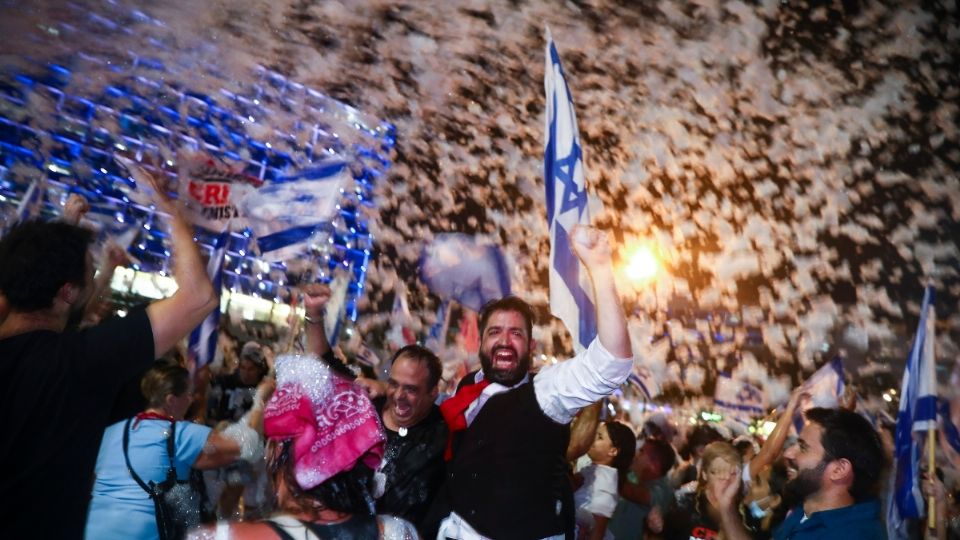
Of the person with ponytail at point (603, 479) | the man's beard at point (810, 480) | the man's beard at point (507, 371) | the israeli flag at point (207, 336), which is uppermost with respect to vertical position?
the man's beard at point (507, 371)

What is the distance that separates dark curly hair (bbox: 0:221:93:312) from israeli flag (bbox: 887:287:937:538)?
5.83m

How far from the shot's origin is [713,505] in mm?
3465

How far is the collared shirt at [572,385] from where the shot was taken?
2861mm

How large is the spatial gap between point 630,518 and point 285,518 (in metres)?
4.11

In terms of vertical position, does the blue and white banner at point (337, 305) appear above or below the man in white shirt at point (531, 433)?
below

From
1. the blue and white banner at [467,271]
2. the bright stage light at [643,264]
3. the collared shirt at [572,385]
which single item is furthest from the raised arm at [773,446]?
the bright stage light at [643,264]

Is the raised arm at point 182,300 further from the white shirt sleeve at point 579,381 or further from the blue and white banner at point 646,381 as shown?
the blue and white banner at point 646,381

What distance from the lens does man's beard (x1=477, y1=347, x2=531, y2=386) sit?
10.8ft

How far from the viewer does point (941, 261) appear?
Answer: 10.9m

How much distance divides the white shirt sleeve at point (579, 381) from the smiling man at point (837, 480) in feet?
3.22

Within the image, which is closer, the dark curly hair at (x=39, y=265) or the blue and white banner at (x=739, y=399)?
the dark curly hair at (x=39, y=265)

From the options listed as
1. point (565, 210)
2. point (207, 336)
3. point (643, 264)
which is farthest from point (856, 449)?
point (643, 264)

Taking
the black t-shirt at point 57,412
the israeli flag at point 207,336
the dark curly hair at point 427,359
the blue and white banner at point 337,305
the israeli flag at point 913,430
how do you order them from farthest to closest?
1. the blue and white banner at point 337,305
2. the israeli flag at point 207,336
3. the israeli flag at point 913,430
4. the dark curly hair at point 427,359
5. the black t-shirt at point 57,412

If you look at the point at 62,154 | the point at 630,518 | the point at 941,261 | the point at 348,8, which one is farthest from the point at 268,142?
the point at 630,518
